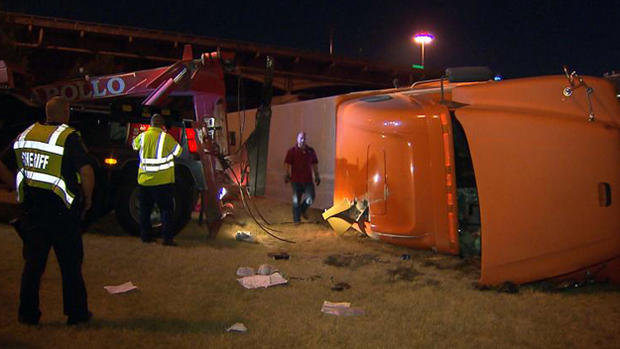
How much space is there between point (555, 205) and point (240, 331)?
303 centimetres

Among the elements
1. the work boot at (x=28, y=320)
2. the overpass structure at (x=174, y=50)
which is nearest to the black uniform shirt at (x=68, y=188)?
the work boot at (x=28, y=320)

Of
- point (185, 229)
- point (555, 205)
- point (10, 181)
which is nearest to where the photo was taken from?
point (10, 181)

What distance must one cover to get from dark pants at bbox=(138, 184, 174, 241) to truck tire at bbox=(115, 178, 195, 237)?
0.29 metres

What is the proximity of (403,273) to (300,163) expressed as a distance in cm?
389

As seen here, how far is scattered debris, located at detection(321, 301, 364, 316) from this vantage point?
426 centimetres

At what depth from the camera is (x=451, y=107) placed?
17.4 feet

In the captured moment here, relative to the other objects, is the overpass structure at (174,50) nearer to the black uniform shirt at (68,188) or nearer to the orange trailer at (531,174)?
the orange trailer at (531,174)

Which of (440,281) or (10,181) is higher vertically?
(10,181)

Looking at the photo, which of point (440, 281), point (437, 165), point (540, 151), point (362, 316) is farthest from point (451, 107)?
point (362, 316)

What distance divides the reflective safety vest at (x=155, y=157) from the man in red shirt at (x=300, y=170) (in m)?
2.81

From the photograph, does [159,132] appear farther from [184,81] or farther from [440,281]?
[440,281]

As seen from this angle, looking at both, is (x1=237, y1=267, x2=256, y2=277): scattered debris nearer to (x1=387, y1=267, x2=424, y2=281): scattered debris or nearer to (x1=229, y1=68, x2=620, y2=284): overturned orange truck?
(x1=387, y1=267, x2=424, y2=281): scattered debris

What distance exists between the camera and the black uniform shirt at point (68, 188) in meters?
3.67

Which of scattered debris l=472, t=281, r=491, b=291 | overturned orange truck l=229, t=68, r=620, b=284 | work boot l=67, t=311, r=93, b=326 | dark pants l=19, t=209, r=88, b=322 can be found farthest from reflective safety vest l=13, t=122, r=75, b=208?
scattered debris l=472, t=281, r=491, b=291
